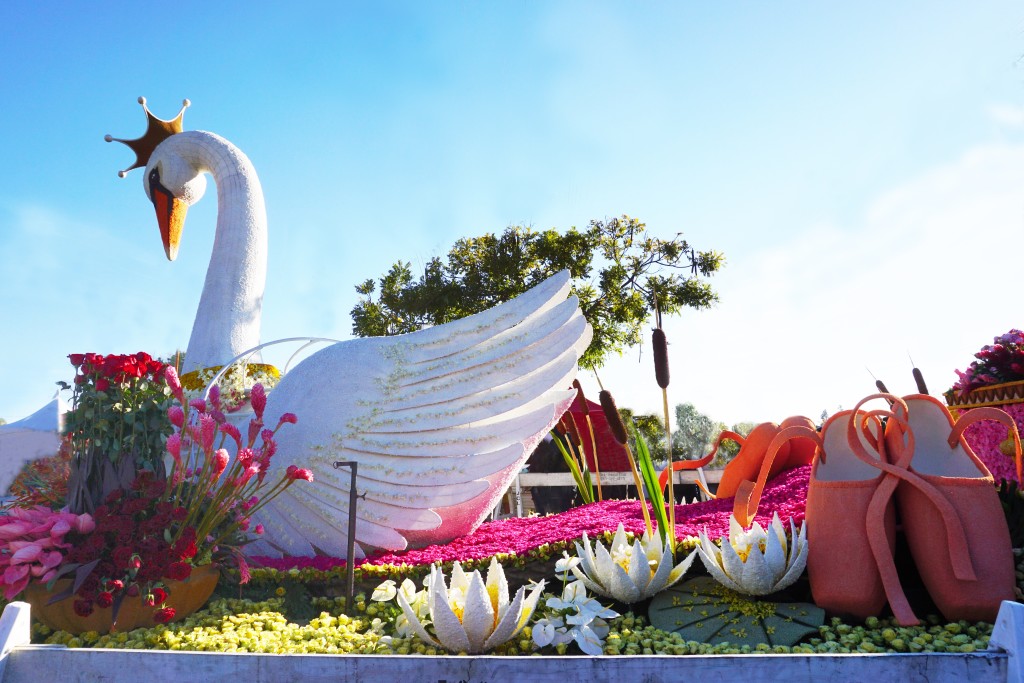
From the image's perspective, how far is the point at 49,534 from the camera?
11.0 ft

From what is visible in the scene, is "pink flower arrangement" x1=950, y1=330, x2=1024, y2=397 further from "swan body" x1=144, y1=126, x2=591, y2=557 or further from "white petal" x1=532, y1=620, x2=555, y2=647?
"white petal" x1=532, y1=620, x2=555, y2=647

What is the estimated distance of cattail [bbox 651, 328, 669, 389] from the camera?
325cm

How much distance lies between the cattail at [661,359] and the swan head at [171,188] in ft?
21.1

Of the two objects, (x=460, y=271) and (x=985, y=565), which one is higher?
(x=460, y=271)

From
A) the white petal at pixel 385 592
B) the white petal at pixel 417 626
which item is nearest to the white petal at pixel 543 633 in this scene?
the white petal at pixel 417 626

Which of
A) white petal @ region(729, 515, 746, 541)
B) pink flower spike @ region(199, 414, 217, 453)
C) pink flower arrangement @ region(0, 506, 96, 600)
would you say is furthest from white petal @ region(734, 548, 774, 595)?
pink flower arrangement @ region(0, 506, 96, 600)

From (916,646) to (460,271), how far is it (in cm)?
1439

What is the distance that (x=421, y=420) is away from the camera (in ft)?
14.1

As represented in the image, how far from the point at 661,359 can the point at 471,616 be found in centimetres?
A: 138

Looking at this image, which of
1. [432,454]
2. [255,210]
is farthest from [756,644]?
[255,210]

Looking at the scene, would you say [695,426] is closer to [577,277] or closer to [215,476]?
[577,277]

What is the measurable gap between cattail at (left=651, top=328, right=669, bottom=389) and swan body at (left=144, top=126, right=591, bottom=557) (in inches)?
51.7

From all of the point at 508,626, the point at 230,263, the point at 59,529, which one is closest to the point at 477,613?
the point at 508,626

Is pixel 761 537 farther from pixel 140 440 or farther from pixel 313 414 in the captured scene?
pixel 140 440
